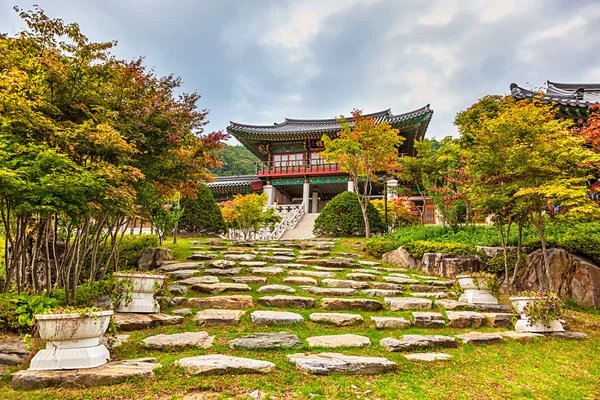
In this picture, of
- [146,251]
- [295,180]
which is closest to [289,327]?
[146,251]

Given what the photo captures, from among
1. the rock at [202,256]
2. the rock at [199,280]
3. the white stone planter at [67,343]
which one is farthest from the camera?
the rock at [202,256]

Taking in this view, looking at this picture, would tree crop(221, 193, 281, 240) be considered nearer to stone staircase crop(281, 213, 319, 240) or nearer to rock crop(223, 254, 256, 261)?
stone staircase crop(281, 213, 319, 240)

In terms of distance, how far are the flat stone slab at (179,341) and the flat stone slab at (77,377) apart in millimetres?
608

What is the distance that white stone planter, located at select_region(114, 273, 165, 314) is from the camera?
4.38 metres

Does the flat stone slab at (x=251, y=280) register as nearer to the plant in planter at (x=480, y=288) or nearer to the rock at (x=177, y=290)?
the rock at (x=177, y=290)

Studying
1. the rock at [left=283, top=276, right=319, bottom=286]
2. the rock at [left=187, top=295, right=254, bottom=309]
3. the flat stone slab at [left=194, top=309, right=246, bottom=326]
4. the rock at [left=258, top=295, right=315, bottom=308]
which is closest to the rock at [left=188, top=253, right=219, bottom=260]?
the rock at [left=283, top=276, right=319, bottom=286]

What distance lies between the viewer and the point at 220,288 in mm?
5559

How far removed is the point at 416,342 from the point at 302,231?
44.6 ft

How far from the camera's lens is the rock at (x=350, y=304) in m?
5.15

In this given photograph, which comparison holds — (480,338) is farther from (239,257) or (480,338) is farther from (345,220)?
(345,220)

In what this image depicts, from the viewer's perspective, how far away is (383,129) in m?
12.4

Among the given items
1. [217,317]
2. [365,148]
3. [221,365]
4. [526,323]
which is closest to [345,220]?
[365,148]

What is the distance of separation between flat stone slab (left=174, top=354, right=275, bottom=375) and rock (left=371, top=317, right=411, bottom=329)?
6.24 feet

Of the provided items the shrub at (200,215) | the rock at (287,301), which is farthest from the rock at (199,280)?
the shrub at (200,215)
